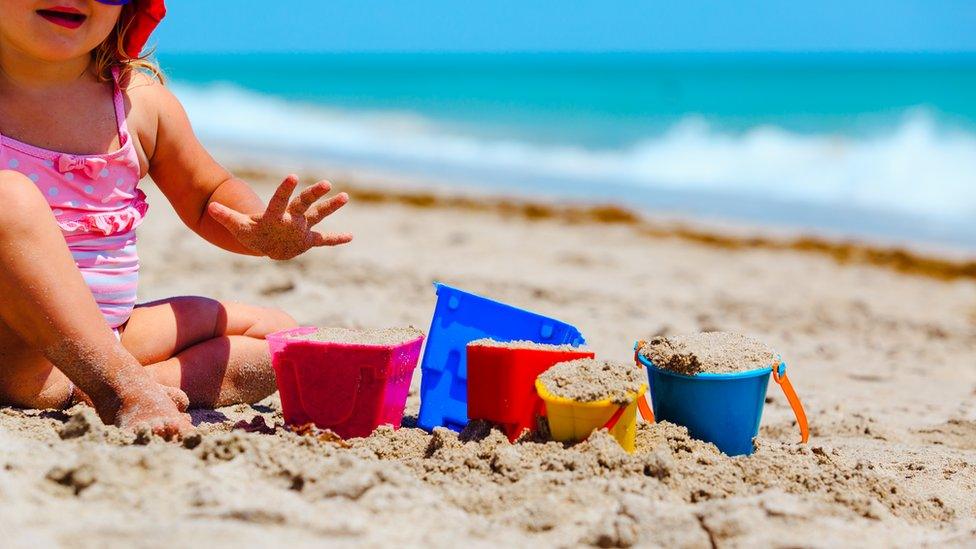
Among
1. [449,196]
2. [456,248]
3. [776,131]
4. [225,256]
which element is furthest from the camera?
[776,131]

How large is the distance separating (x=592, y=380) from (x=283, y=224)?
82 centimetres

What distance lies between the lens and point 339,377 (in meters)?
2.23

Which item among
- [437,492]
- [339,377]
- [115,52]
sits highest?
[115,52]

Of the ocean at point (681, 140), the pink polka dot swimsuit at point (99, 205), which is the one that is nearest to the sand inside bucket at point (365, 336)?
the pink polka dot swimsuit at point (99, 205)

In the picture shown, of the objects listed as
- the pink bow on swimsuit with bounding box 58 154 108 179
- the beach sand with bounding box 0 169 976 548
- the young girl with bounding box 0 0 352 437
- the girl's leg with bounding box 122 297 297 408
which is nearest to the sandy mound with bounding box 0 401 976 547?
the beach sand with bounding box 0 169 976 548

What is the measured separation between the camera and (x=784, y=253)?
6953 mm

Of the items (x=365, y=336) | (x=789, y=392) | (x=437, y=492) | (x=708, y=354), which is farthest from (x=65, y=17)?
(x=789, y=392)

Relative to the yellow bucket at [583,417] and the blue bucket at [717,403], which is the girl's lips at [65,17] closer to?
the yellow bucket at [583,417]

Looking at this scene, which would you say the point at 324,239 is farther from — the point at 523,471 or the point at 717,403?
the point at 717,403

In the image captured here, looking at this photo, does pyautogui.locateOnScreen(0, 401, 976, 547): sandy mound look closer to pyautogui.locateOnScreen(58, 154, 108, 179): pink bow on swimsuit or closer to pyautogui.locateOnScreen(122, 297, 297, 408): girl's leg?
pyautogui.locateOnScreen(122, 297, 297, 408): girl's leg

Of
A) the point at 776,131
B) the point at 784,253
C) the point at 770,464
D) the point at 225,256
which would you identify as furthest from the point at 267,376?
the point at 776,131

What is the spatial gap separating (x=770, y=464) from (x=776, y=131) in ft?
52.4

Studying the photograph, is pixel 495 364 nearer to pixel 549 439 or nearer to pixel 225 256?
pixel 549 439

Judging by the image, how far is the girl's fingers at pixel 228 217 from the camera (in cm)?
235
